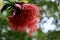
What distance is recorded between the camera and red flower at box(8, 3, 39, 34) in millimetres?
537

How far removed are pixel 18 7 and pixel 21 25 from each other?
0.20 ft

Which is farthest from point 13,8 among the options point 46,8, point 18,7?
point 46,8

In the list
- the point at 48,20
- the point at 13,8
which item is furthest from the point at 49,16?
the point at 13,8

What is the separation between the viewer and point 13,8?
58 centimetres

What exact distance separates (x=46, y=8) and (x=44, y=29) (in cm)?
10

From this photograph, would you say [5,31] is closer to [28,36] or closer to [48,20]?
[28,36]

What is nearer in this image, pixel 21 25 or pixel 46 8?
pixel 21 25

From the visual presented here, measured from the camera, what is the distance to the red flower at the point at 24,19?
537mm

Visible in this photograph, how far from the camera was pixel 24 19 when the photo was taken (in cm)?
54

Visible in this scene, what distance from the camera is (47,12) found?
2.20ft

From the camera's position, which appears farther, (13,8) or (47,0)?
(47,0)

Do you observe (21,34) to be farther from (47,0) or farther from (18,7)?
(47,0)

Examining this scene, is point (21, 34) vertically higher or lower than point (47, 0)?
lower

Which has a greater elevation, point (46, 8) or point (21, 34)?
point (46, 8)
